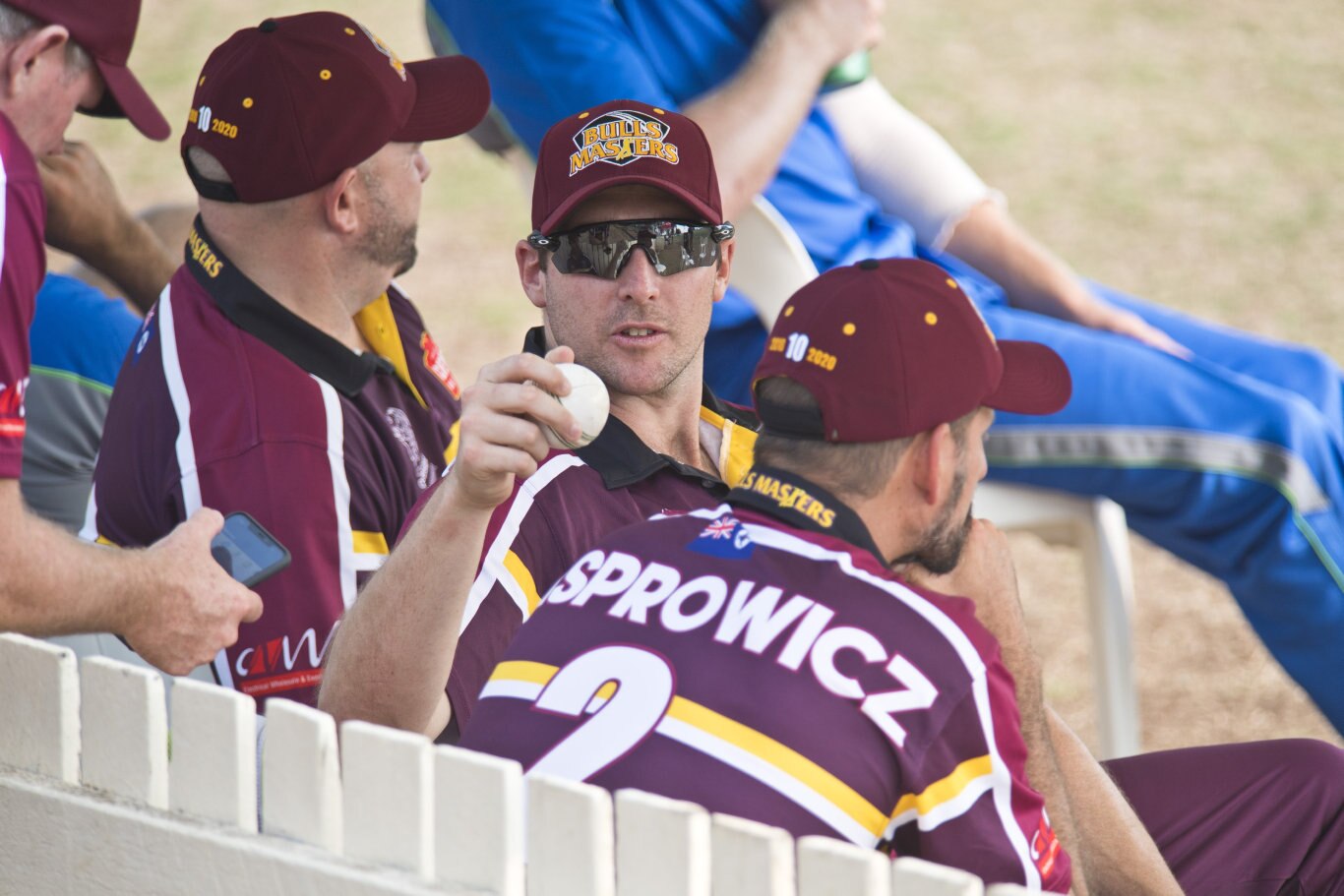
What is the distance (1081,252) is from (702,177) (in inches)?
267

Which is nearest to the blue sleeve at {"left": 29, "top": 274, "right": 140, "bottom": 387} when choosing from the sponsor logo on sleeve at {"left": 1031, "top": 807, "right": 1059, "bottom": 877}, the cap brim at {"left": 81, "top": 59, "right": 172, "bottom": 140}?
the cap brim at {"left": 81, "top": 59, "right": 172, "bottom": 140}

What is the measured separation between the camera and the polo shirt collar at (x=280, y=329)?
2.80 meters

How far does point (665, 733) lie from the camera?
1827mm

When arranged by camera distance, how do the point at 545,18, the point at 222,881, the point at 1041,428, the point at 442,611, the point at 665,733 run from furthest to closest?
the point at 1041,428
the point at 545,18
the point at 442,611
the point at 222,881
the point at 665,733

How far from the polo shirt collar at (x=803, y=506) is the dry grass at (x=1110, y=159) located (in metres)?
3.75

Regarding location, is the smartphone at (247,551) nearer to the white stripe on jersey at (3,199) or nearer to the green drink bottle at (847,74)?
the white stripe on jersey at (3,199)

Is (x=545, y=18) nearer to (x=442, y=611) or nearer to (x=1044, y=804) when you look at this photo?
(x=442, y=611)

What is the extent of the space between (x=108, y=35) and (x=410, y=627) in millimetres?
1195

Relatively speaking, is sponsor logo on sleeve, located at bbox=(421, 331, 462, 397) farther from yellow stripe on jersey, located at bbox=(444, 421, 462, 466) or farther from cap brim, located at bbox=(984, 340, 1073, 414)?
cap brim, located at bbox=(984, 340, 1073, 414)

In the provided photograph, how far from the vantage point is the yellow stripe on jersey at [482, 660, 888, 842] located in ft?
5.85

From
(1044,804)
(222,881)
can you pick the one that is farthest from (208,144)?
(1044,804)

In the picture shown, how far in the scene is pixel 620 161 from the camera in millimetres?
2615

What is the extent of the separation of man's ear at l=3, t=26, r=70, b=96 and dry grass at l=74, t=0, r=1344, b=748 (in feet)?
12.9

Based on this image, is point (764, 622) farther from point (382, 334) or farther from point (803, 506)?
point (382, 334)
